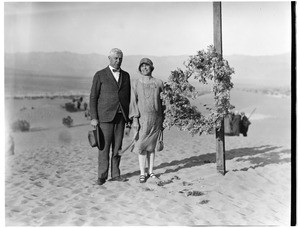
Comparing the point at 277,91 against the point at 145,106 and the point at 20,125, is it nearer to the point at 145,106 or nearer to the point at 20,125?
the point at 145,106

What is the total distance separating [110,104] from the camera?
5.64 meters

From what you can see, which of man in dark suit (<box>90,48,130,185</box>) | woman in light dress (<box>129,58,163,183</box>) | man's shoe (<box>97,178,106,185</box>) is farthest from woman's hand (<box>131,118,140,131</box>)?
man's shoe (<box>97,178,106,185</box>)

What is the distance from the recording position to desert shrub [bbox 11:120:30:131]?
578 centimetres

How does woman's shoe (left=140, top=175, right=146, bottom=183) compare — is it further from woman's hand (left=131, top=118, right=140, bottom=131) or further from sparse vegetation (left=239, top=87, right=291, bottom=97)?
sparse vegetation (left=239, top=87, right=291, bottom=97)

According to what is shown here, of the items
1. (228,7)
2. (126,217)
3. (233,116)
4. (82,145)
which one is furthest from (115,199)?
(228,7)

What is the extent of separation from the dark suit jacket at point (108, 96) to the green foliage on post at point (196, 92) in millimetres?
509

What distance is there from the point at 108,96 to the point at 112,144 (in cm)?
64

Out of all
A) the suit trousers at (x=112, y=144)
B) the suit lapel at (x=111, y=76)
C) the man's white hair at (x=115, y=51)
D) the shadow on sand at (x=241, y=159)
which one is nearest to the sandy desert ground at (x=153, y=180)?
the shadow on sand at (x=241, y=159)

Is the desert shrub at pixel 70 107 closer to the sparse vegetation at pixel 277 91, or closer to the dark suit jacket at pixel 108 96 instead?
the dark suit jacket at pixel 108 96

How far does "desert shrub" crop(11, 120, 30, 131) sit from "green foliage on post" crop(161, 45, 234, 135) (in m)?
1.83

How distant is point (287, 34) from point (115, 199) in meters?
3.11

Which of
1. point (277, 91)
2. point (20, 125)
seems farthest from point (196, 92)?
point (20, 125)

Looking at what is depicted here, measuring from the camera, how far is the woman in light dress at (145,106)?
5668mm
